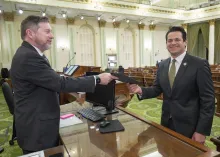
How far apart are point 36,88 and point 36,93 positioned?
1.6 inches

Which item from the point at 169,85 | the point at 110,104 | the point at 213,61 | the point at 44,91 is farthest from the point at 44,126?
the point at 213,61

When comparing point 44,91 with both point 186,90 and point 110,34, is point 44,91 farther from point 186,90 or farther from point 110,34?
point 110,34

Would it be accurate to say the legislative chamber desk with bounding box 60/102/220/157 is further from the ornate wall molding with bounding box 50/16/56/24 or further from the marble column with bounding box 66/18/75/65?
the ornate wall molding with bounding box 50/16/56/24

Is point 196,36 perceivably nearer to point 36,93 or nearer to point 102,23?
point 102,23

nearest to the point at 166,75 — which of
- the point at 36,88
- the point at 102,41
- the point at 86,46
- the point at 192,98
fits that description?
the point at 192,98

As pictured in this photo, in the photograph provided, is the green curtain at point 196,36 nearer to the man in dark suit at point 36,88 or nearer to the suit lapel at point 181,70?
the suit lapel at point 181,70

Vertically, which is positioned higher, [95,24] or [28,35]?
[95,24]

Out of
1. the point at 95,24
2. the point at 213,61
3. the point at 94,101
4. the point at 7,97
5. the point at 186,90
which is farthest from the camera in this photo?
the point at 213,61

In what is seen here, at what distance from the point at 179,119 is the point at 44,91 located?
1.28 metres

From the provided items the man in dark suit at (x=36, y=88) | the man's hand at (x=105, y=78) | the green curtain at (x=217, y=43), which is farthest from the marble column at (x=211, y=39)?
the man in dark suit at (x=36, y=88)

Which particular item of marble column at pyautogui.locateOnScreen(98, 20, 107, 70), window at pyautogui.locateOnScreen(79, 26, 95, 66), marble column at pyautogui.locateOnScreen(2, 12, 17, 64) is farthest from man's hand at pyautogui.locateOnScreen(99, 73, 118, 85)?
marble column at pyautogui.locateOnScreen(98, 20, 107, 70)

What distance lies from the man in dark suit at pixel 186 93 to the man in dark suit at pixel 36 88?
782 millimetres

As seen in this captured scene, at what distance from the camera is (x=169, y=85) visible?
72.3 inches

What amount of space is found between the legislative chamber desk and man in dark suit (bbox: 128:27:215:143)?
0.32 meters
